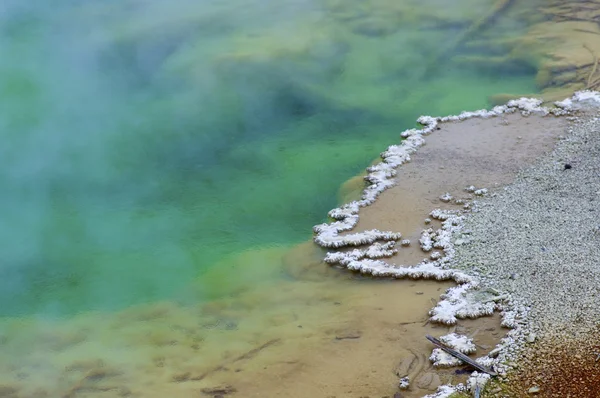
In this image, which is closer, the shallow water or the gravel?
the gravel

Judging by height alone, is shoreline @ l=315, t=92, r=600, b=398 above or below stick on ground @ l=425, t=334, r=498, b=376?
above

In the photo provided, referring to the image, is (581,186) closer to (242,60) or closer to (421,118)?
(421,118)

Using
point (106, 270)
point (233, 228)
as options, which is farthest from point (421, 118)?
point (106, 270)

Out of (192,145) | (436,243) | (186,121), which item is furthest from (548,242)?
(186,121)

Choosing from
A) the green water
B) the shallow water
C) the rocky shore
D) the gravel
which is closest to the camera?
the rocky shore

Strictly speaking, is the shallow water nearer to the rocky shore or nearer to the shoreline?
the shoreline

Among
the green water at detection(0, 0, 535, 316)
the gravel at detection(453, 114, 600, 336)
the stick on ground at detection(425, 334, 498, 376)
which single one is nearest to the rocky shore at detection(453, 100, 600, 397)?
the gravel at detection(453, 114, 600, 336)
